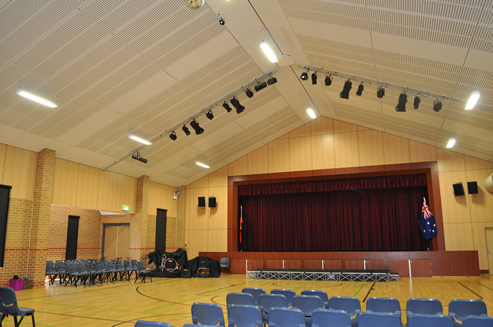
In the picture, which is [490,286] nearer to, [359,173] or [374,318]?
[359,173]

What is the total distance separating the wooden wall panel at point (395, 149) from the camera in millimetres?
16312

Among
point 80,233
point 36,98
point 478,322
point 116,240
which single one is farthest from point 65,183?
point 478,322

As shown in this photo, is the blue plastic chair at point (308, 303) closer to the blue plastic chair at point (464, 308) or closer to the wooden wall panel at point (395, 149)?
the blue plastic chair at point (464, 308)

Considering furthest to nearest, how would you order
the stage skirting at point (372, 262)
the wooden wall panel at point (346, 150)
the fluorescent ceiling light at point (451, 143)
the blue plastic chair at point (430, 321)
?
the wooden wall panel at point (346, 150), the stage skirting at point (372, 262), the fluorescent ceiling light at point (451, 143), the blue plastic chair at point (430, 321)

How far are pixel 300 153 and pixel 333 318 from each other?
1387 centimetres

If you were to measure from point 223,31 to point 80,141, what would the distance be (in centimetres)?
655

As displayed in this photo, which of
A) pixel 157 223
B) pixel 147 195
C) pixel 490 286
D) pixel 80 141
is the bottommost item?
pixel 490 286

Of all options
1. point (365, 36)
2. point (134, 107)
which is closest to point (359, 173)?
point (365, 36)

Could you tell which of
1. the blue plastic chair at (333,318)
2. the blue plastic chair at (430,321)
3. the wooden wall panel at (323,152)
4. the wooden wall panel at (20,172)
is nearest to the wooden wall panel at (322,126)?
the wooden wall panel at (323,152)

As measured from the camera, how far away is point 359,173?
55.9 ft

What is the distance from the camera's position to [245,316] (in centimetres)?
498

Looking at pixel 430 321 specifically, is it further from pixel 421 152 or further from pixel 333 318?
pixel 421 152

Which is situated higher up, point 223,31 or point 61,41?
point 223,31

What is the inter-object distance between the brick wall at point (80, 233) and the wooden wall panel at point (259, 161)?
326 inches
